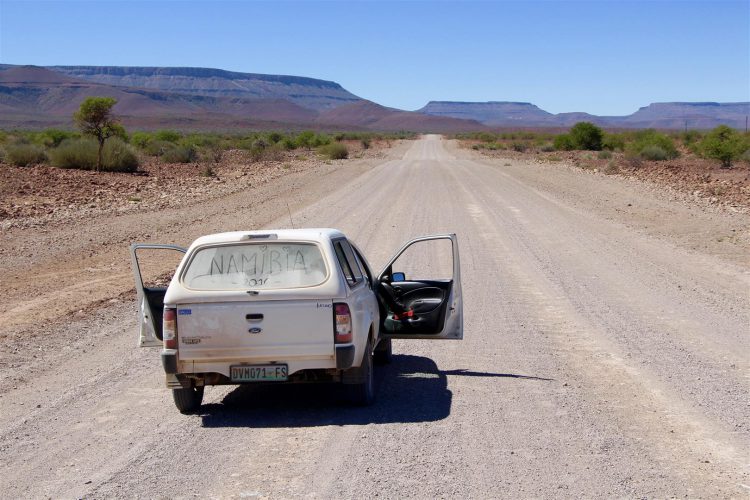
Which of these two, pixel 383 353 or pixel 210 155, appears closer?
pixel 383 353

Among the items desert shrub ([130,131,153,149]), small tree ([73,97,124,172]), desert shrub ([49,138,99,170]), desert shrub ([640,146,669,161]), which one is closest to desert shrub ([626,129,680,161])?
desert shrub ([640,146,669,161])

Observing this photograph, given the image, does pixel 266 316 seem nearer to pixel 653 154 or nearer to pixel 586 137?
pixel 653 154

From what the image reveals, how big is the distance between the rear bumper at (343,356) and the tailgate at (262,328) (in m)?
0.06

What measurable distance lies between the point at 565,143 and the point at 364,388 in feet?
218

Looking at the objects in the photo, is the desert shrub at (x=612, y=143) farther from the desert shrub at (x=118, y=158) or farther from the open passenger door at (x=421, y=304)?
the open passenger door at (x=421, y=304)

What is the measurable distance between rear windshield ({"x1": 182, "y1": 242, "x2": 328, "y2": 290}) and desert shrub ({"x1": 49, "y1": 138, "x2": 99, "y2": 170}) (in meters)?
30.7

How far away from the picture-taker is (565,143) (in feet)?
233

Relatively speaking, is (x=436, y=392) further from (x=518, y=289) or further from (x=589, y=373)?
(x=518, y=289)

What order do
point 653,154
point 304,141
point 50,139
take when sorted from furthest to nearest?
1. point 304,141
2. point 50,139
3. point 653,154

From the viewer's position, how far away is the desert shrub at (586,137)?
69312 millimetres

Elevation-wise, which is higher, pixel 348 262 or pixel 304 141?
pixel 348 262

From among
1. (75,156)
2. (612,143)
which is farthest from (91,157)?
(612,143)

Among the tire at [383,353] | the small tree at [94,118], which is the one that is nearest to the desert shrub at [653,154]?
the small tree at [94,118]

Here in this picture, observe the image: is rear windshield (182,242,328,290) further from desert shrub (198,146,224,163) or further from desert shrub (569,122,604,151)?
desert shrub (569,122,604,151)
